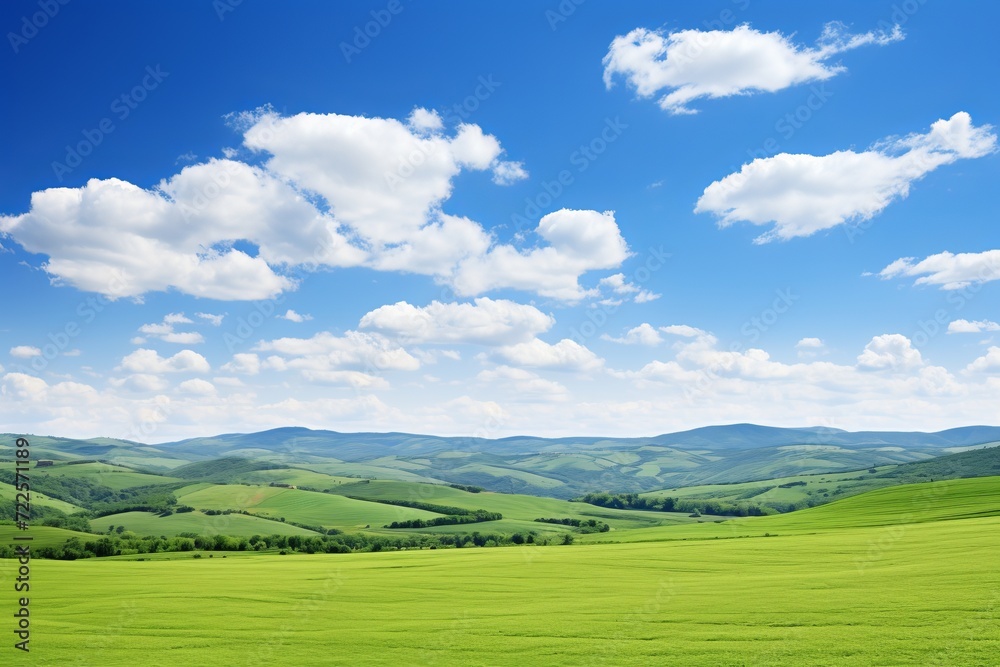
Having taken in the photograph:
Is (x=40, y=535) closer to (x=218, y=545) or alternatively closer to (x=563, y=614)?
(x=218, y=545)

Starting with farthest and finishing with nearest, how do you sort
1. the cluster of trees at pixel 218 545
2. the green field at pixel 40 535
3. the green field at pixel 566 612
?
the green field at pixel 40 535, the cluster of trees at pixel 218 545, the green field at pixel 566 612

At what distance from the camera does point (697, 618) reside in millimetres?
34594

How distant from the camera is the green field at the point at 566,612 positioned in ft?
95.6

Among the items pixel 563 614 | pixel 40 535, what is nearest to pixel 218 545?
pixel 40 535

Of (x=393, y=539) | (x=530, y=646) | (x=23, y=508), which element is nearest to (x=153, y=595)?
(x=23, y=508)

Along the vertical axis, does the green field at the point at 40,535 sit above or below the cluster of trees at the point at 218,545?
above

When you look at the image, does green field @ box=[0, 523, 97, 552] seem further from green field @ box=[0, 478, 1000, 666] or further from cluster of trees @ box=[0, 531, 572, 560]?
green field @ box=[0, 478, 1000, 666]

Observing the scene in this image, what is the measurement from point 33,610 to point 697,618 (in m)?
43.0

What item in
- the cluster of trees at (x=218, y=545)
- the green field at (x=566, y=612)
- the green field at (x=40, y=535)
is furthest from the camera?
the green field at (x=40, y=535)

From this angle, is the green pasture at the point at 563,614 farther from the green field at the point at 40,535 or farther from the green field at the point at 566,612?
the green field at the point at 40,535

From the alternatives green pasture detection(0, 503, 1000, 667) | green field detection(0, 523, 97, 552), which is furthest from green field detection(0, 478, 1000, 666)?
green field detection(0, 523, 97, 552)

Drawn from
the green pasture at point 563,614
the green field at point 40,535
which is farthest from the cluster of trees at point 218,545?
the green pasture at point 563,614

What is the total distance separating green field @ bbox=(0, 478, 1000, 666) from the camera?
29.1m

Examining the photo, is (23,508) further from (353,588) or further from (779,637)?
(779,637)
